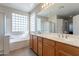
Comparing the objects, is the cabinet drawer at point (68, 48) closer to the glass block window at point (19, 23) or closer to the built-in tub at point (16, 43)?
the built-in tub at point (16, 43)

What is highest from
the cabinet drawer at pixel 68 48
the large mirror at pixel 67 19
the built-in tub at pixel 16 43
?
the large mirror at pixel 67 19

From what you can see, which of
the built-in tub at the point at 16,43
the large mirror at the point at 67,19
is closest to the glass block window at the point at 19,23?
the built-in tub at the point at 16,43

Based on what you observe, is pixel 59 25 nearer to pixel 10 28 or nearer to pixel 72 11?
pixel 72 11

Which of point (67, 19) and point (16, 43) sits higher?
point (67, 19)

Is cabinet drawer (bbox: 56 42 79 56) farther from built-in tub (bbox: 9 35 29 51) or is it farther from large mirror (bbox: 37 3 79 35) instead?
built-in tub (bbox: 9 35 29 51)

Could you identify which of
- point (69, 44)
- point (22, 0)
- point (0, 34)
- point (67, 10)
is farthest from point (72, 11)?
point (0, 34)

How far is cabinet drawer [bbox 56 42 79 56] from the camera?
1612 millimetres

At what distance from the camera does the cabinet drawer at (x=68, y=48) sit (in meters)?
1.61

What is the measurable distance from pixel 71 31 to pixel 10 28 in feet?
11.2

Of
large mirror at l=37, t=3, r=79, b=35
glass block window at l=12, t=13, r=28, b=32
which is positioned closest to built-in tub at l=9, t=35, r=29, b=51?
glass block window at l=12, t=13, r=28, b=32

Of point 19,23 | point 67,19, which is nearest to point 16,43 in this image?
point 19,23

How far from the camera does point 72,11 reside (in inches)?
103

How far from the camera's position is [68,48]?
1.78m

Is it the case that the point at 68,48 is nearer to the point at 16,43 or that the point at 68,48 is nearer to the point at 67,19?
the point at 67,19
